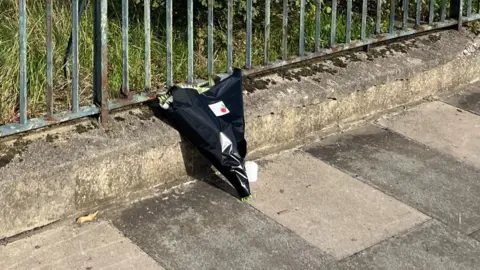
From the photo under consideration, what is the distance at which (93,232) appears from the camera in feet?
12.6

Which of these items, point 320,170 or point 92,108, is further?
point 320,170

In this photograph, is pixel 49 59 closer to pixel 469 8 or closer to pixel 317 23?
pixel 317 23

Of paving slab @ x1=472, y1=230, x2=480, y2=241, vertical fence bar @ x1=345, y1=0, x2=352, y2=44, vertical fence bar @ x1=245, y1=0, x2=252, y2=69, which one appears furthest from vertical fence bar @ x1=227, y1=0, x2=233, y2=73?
paving slab @ x1=472, y1=230, x2=480, y2=241

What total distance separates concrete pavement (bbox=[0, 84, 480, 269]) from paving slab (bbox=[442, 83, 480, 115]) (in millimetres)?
696

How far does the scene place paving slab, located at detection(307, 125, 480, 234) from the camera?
427 centimetres

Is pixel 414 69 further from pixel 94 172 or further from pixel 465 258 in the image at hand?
pixel 94 172

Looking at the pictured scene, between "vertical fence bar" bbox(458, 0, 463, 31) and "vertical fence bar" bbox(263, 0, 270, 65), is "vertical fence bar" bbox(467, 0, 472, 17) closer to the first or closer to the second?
"vertical fence bar" bbox(458, 0, 463, 31)

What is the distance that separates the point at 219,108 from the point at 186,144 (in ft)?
0.82

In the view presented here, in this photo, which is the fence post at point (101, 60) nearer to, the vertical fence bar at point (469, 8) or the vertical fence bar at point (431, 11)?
the vertical fence bar at point (431, 11)

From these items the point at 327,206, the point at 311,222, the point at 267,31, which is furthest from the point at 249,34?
the point at 311,222

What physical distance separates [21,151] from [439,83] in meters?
3.06

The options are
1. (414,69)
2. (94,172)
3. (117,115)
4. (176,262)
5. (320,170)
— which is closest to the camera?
(176,262)

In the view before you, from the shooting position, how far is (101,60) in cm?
409

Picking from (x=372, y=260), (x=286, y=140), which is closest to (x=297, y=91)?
(x=286, y=140)
